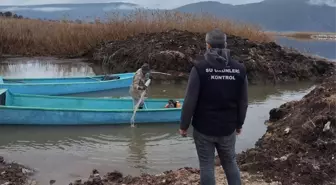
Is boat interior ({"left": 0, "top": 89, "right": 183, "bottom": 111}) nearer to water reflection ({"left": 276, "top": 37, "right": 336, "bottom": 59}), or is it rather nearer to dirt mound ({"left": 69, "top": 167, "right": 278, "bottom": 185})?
dirt mound ({"left": 69, "top": 167, "right": 278, "bottom": 185})

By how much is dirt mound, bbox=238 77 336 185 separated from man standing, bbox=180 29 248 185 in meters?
1.55

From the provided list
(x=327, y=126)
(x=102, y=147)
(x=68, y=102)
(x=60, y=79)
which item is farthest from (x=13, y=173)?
(x=60, y=79)

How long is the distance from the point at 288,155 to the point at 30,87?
28.7 ft

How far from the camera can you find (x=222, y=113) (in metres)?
4.09

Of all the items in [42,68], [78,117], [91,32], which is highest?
[91,32]

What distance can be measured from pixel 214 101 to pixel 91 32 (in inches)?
769

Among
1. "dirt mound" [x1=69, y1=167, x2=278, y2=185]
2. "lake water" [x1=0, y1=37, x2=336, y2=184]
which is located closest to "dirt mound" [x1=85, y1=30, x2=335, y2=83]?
"lake water" [x1=0, y1=37, x2=336, y2=184]

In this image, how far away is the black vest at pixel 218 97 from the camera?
3965 mm

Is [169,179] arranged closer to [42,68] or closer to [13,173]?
[13,173]

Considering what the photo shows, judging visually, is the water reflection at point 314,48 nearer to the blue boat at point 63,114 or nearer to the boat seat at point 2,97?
the blue boat at point 63,114

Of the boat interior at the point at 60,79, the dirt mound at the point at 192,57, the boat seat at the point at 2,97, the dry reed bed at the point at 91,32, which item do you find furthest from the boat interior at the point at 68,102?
the dry reed bed at the point at 91,32

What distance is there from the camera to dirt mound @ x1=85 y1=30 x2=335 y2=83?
1709 centimetres

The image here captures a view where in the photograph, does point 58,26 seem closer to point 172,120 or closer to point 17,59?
point 17,59

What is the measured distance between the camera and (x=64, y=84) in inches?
509
